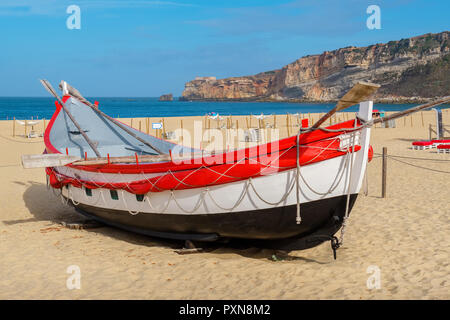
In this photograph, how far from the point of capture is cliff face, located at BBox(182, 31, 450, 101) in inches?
3366

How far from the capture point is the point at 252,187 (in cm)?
533

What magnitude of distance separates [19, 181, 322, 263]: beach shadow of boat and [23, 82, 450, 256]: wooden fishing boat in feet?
0.84

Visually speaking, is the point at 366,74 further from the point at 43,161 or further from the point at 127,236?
the point at 43,161

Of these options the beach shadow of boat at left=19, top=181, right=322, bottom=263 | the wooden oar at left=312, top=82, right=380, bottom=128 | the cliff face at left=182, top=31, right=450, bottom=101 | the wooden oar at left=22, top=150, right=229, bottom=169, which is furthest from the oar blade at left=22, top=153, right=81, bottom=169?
the cliff face at left=182, top=31, right=450, bottom=101

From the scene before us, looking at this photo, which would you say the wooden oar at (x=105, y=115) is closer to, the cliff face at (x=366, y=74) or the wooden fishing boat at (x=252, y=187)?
the wooden fishing boat at (x=252, y=187)

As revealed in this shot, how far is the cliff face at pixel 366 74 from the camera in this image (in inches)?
3366

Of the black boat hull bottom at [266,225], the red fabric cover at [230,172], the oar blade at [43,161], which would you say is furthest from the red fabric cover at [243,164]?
the oar blade at [43,161]

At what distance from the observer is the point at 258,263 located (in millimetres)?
5648

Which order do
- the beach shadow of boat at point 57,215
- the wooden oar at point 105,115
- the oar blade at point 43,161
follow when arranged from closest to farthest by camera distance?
the oar blade at point 43,161 → the beach shadow of boat at point 57,215 → the wooden oar at point 105,115

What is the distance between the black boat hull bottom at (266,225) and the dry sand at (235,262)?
281 mm

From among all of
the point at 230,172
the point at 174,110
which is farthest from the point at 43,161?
the point at 174,110

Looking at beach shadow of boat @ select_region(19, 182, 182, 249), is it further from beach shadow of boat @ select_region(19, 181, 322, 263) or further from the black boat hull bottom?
the black boat hull bottom

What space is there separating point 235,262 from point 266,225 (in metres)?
0.71
